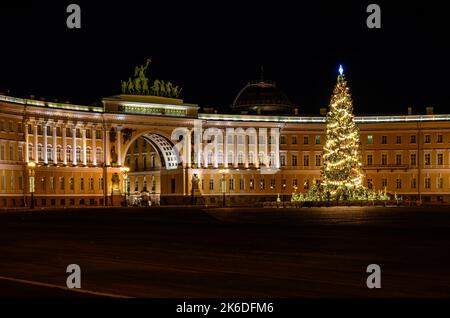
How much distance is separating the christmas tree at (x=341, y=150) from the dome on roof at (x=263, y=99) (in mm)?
49476

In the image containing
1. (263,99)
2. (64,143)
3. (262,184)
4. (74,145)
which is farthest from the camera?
(263,99)

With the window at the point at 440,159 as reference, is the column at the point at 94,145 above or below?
above

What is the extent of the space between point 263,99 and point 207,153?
64.0ft

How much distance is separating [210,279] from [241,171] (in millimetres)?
105810

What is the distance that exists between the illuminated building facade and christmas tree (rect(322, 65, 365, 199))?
94.0ft

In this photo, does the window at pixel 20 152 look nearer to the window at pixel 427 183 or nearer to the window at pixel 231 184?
the window at pixel 231 184

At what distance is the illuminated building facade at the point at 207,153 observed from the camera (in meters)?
110

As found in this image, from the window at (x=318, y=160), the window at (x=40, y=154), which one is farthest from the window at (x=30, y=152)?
the window at (x=318, y=160)

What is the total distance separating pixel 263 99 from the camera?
5472 inches

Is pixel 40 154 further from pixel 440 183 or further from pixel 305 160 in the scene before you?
pixel 440 183

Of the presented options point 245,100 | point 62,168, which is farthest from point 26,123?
point 245,100

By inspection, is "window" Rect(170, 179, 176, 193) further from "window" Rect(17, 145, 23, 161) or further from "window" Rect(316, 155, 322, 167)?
"window" Rect(17, 145, 23, 161)

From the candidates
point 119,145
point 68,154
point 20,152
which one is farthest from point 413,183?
point 20,152

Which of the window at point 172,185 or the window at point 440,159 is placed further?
the window at point 440,159
